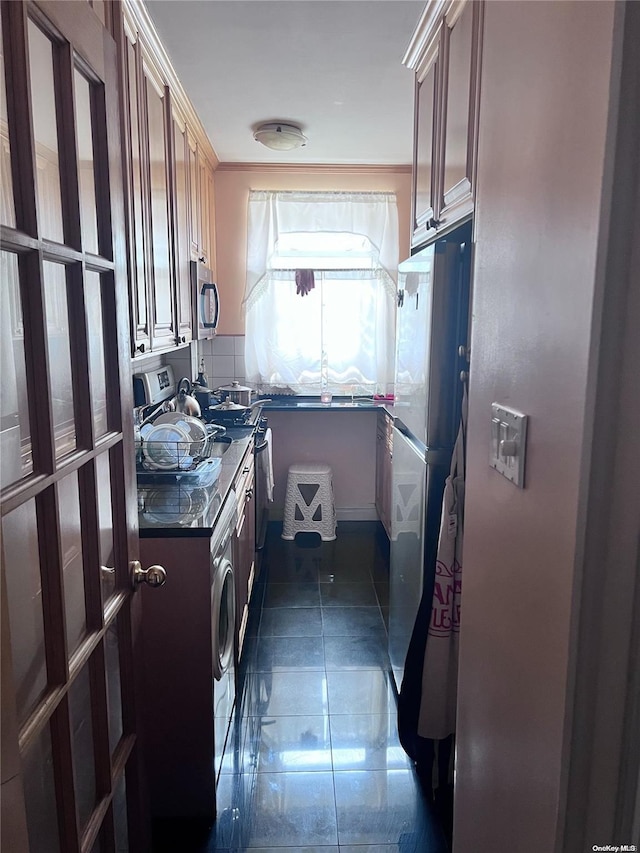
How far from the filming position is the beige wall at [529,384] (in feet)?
2.33

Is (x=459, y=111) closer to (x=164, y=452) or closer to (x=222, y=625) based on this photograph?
(x=164, y=452)

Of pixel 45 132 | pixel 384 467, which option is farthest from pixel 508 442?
pixel 384 467

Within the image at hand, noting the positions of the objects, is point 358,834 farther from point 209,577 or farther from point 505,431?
point 505,431

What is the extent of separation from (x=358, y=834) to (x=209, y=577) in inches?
34.5

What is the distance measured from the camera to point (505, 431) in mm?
966

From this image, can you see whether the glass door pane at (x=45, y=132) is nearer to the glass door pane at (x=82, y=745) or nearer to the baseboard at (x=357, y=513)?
the glass door pane at (x=82, y=745)

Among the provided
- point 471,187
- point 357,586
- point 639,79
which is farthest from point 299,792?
point 639,79

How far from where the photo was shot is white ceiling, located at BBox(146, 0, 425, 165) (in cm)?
208

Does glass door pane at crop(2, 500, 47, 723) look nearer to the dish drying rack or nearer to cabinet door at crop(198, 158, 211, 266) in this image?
the dish drying rack

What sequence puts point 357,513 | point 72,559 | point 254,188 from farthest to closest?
point 357,513
point 254,188
point 72,559

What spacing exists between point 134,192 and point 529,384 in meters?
1.63

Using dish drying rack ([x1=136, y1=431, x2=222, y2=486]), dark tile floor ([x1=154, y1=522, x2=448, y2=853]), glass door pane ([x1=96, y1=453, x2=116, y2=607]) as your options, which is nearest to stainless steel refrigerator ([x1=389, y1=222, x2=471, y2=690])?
dark tile floor ([x1=154, y1=522, x2=448, y2=853])

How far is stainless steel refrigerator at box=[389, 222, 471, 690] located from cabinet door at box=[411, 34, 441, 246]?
182 mm

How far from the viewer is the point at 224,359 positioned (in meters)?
4.41
